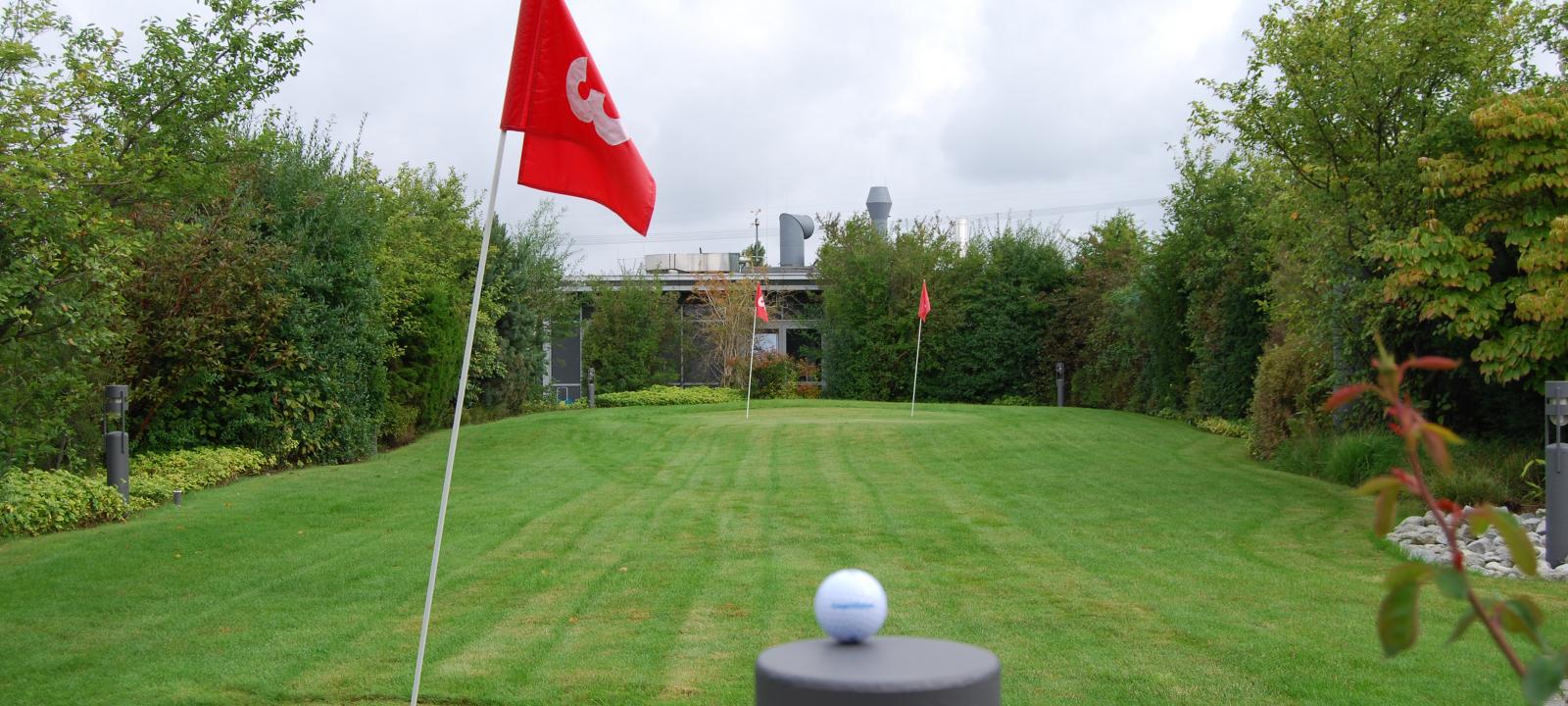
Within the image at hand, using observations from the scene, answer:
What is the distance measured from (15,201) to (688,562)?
4.87 meters

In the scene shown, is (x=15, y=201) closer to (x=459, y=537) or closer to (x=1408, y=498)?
(x=459, y=537)

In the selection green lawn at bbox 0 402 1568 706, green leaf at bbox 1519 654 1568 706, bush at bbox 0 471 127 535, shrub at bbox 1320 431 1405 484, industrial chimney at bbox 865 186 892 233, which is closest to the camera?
green leaf at bbox 1519 654 1568 706

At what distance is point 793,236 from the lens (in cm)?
4025

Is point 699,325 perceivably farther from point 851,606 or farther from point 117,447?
point 851,606

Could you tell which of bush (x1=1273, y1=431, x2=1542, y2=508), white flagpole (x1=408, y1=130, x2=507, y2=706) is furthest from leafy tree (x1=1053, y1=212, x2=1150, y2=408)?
white flagpole (x1=408, y1=130, x2=507, y2=706)

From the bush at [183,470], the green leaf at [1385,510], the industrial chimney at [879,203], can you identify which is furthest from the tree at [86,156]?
the industrial chimney at [879,203]

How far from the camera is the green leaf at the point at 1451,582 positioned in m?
1.68

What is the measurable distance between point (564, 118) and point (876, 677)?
3.73 metres

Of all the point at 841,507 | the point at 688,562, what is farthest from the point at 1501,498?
the point at 688,562

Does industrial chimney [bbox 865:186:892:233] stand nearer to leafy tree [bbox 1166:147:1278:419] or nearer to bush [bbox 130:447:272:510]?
leafy tree [bbox 1166:147:1278:419]

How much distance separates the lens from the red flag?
581cm

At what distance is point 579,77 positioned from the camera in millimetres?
5863

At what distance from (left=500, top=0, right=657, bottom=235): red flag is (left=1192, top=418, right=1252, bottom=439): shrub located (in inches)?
586

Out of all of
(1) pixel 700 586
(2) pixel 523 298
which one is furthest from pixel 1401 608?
(2) pixel 523 298
